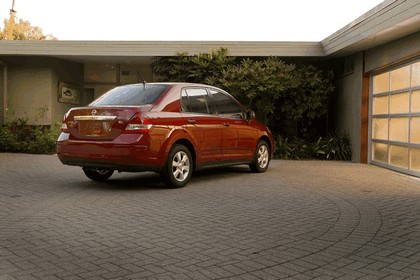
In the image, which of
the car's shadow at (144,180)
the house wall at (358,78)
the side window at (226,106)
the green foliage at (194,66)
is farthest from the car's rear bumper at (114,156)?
the green foliage at (194,66)

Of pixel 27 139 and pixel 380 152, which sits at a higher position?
pixel 27 139

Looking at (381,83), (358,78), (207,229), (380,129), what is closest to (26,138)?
(358,78)

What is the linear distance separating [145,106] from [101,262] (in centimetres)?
405

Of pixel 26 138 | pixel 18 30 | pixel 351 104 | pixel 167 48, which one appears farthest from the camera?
pixel 18 30

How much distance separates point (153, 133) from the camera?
25.0 ft

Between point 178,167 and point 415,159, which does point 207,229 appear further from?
point 415,159

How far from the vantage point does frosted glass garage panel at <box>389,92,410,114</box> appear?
11.4 metres

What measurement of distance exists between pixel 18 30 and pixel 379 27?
2111 inches

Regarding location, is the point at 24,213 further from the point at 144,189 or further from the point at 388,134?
the point at 388,134

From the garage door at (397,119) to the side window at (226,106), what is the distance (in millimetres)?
4076

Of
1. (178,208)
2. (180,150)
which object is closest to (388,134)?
(180,150)

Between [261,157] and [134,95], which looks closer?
[134,95]

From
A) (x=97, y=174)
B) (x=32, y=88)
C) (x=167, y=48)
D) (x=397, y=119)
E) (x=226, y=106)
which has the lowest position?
(x=97, y=174)

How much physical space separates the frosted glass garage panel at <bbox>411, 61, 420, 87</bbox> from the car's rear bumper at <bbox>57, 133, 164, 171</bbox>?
6.38m
